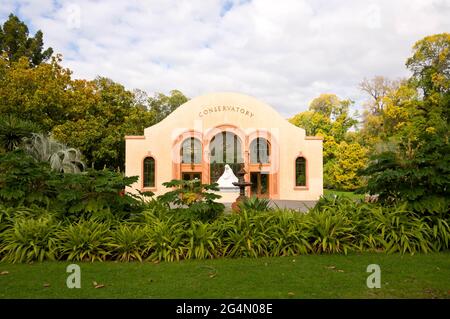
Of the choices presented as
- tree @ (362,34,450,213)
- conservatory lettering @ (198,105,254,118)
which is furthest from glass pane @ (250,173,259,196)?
tree @ (362,34,450,213)

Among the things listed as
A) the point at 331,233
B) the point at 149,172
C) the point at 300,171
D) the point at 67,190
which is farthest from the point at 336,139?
the point at 67,190

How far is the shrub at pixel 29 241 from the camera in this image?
19.8 ft

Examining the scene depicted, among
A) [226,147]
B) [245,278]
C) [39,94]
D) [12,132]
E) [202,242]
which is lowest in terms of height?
[245,278]

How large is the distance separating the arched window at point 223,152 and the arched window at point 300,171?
3662 mm

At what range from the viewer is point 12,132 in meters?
9.26

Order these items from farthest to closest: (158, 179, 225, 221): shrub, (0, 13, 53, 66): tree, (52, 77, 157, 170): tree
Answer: (0, 13, 53, 66): tree → (52, 77, 157, 170): tree → (158, 179, 225, 221): shrub

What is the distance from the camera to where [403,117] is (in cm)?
2775

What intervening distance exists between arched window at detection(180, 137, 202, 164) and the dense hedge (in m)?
14.8

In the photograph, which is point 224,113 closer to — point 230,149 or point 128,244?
point 230,149

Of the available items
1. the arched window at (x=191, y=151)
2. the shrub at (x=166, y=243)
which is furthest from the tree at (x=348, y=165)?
the shrub at (x=166, y=243)

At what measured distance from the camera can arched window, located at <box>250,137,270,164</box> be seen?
22266 millimetres

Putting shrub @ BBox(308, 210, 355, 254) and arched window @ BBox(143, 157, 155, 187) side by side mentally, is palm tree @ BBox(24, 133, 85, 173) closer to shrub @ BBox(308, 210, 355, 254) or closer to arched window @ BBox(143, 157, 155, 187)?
shrub @ BBox(308, 210, 355, 254)

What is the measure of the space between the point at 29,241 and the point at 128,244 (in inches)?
72.0

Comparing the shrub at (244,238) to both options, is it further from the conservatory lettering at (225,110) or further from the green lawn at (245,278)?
the conservatory lettering at (225,110)
